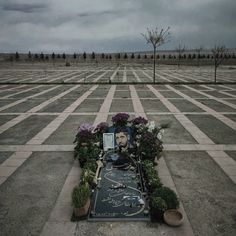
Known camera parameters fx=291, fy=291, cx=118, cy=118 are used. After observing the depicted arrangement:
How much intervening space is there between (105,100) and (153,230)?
14.5 meters

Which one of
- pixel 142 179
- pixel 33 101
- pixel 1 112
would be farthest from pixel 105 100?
pixel 142 179

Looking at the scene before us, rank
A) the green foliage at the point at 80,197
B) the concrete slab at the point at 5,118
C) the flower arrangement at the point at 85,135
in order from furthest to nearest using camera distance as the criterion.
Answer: the concrete slab at the point at 5,118 < the flower arrangement at the point at 85,135 < the green foliage at the point at 80,197

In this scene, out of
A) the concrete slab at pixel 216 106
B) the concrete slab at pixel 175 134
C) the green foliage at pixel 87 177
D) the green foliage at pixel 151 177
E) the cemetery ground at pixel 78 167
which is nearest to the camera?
the cemetery ground at pixel 78 167

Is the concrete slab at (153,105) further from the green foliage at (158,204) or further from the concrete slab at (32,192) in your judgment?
the green foliage at (158,204)

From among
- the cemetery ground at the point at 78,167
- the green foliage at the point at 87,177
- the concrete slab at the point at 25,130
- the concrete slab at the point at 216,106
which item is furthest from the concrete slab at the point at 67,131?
the concrete slab at the point at 216,106

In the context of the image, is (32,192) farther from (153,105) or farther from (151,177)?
(153,105)

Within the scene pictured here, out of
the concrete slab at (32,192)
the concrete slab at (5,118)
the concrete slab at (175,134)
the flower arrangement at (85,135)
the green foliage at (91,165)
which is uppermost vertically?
the flower arrangement at (85,135)

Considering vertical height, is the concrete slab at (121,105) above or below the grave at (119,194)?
above

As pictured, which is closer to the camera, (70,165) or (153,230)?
(153,230)

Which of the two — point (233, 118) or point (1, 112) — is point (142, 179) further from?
point (1, 112)

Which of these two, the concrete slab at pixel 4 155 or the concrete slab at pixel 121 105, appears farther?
the concrete slab at pixel 121 105

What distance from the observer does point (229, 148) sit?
388 inches

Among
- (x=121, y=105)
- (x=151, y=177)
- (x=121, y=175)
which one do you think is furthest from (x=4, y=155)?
(x=121, y=105)

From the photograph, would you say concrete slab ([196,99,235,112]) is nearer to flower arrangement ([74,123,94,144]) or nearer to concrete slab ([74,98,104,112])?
concrete slab ([74,98,104,112])
